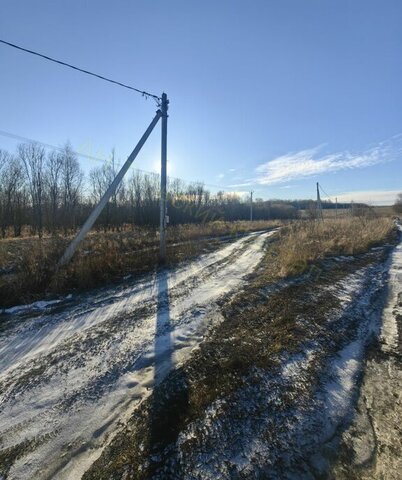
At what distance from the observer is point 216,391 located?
2.87m

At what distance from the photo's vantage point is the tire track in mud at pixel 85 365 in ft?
7.42

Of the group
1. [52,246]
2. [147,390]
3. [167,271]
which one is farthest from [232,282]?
[52,246]

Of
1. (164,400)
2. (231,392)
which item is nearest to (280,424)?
(231,392)

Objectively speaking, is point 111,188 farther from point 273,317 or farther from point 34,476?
point 34,476

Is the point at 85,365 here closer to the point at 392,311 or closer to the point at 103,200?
the point at 392,311

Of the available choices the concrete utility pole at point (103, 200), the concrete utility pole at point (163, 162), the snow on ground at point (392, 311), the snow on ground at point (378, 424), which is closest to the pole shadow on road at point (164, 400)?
the snow on ground at point (378, 424)

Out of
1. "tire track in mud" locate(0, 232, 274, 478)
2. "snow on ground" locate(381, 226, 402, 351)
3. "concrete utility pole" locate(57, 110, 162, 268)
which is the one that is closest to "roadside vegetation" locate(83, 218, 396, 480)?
"tire track in mud" locate(0, 232, 274, 478)

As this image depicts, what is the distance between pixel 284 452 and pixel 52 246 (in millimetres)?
9881

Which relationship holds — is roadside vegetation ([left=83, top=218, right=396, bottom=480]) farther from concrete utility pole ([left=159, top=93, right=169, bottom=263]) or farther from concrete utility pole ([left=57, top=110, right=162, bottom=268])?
concrete utility pole ([left=57, top=110, right=162, bottom=268])

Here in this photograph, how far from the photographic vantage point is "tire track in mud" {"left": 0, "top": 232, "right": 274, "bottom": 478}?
7.42 feet

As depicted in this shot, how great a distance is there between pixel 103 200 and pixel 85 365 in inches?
245

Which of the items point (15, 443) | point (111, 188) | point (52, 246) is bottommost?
point (15, 443)

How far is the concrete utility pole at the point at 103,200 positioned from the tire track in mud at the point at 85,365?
2406 millimetres

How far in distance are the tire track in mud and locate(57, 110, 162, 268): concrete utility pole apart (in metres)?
2.41
